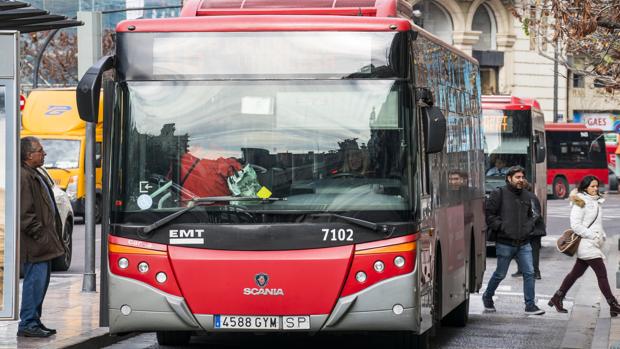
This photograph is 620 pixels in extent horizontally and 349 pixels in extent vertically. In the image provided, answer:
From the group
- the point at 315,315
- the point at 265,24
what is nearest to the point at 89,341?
the point at 315,315

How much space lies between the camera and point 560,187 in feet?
188

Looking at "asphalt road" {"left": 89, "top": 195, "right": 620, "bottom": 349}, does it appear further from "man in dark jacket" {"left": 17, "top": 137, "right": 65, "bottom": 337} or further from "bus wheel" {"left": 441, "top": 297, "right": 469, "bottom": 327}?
"man in dark jacket" {"left": 17, "top": 137, "right": 65, "bottom": 337}

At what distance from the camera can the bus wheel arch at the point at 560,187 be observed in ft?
187

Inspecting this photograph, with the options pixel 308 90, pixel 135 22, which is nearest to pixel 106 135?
pixel 135 22

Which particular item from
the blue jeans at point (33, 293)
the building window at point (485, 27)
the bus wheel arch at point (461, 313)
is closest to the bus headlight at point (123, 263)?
the blue jeans at point (33, 293)

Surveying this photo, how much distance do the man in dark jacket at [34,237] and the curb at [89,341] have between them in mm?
328

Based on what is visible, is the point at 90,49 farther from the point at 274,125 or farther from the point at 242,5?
the point at 274,125

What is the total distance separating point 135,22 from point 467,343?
185 inches

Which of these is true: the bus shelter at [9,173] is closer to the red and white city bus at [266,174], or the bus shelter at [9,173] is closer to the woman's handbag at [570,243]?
the red and white city bus at [266,174]

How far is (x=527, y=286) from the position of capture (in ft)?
54.9

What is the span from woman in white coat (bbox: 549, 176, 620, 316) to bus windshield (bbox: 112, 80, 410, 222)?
5896 millimetres

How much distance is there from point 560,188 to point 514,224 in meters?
41.3

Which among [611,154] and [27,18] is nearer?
[27,18]

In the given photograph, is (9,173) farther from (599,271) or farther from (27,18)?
(599,271)
